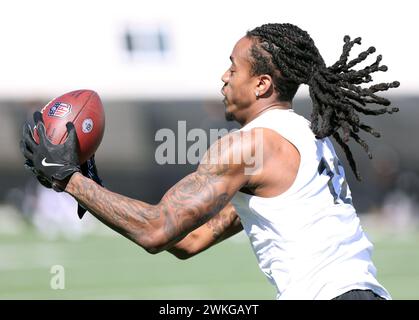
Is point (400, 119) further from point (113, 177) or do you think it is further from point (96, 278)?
point (96, 278)

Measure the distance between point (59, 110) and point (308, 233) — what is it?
1301 millimetres

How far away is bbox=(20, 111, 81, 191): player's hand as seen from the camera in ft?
13.0

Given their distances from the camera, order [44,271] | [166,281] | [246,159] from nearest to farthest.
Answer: [246,159]
[166,281]
[44,271]

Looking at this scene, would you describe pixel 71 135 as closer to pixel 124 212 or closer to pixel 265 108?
pixel 124 212

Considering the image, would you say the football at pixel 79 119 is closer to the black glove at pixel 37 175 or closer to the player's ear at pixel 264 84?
the black glove at pixel 37 175

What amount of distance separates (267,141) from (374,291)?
2.44ft

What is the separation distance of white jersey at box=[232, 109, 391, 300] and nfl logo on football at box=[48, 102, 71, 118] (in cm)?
88

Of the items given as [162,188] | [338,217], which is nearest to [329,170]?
[338,217]

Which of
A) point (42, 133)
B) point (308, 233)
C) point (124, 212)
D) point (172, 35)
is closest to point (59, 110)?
point (42, 133)

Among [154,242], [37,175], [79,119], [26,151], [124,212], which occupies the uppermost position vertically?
[79,119]

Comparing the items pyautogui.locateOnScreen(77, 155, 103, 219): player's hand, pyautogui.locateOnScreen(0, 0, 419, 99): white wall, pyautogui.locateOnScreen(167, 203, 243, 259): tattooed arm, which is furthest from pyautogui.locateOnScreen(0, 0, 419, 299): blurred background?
pyautogui.locateOnScreen(77, 155, 103, 219): player's hand

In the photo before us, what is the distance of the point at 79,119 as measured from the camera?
14.3ft

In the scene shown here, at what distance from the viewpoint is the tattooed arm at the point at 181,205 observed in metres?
3.84

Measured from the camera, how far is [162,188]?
830 inches
